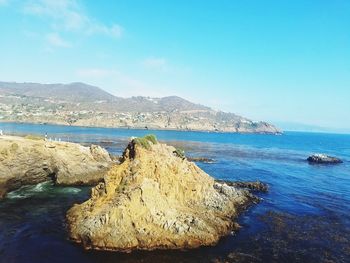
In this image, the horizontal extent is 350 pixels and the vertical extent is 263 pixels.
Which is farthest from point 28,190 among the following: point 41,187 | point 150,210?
point 150,210

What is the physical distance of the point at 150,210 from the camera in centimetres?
3562

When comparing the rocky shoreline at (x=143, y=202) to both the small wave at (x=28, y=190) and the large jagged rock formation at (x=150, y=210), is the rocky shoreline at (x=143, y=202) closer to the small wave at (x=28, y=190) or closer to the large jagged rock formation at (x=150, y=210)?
the large jagged rock formation at (x=150, y=210)

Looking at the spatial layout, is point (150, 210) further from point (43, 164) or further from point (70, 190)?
point (43, 164)

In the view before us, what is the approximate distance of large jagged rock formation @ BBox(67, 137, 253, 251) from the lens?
110ft

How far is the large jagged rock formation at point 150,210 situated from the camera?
33594 millimetres

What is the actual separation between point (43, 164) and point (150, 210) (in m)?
26.8

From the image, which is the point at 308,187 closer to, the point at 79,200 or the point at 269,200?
the point at 269,200

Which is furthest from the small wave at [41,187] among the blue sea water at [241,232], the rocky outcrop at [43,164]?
the rocky outcrop at [43,164]

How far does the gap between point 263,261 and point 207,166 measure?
58.9m

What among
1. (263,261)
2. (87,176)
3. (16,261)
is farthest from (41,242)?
(87,176)

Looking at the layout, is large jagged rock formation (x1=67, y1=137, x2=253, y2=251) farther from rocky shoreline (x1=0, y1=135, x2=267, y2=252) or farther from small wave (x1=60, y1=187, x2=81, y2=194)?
small wave (x1=60, y1=187, x2=81, y2=194)

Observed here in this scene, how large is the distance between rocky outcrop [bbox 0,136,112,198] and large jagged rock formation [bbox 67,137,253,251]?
1561 cm

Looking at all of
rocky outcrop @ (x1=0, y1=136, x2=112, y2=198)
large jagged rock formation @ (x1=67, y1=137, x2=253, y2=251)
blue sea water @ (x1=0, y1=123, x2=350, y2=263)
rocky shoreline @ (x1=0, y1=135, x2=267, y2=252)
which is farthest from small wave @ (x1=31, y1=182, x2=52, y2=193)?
large jagged rock formation @ (x1=67, y1=137, x2=253, y2=251)

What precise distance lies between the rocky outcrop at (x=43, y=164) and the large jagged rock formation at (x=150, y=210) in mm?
15606
